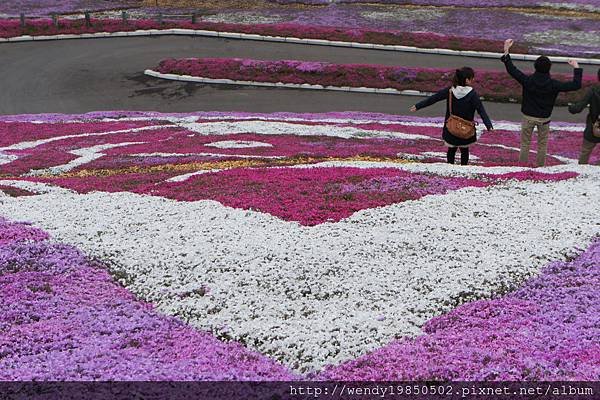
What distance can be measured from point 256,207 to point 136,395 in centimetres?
791

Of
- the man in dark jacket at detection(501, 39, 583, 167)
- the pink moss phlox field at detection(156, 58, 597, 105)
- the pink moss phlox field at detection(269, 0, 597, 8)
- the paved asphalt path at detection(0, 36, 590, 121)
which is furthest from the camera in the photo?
the pink moss phlox field at detection(269, 0, 597, 8)

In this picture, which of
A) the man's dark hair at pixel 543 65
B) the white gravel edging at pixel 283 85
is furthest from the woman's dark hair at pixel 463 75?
the white gravel edging at pixel 283 85

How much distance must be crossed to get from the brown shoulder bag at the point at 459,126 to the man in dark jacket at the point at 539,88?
210 centimetres

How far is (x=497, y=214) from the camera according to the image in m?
14.3

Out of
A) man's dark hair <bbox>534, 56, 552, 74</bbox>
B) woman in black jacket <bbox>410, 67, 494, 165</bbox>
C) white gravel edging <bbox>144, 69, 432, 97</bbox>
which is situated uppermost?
man's dark hair <bbox>534, 56, 552, 74</bbox>

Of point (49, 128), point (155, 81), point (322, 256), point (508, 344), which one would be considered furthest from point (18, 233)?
point (155, 81)

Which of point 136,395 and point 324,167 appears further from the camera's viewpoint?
point 324,167

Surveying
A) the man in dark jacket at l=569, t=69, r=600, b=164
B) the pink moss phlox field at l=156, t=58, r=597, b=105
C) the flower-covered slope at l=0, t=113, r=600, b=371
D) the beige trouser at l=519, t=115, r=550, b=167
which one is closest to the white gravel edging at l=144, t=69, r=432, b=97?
the pink moss phlox field at l=156, t=58, r=597, b=105

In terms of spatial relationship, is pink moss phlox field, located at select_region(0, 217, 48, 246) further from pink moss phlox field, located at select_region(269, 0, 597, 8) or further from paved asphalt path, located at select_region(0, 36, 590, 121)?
pink moss phlox field, located at select_region(269, 0, 597, 8)

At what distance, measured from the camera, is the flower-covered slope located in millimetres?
9898

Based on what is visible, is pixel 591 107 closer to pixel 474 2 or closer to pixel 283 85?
pixel 283 85

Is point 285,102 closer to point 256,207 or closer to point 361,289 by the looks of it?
point 256,207

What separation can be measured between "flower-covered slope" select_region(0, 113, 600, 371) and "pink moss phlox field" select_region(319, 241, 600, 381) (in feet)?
1.26

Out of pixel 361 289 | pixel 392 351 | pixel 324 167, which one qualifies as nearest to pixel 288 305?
pixel 361 289
